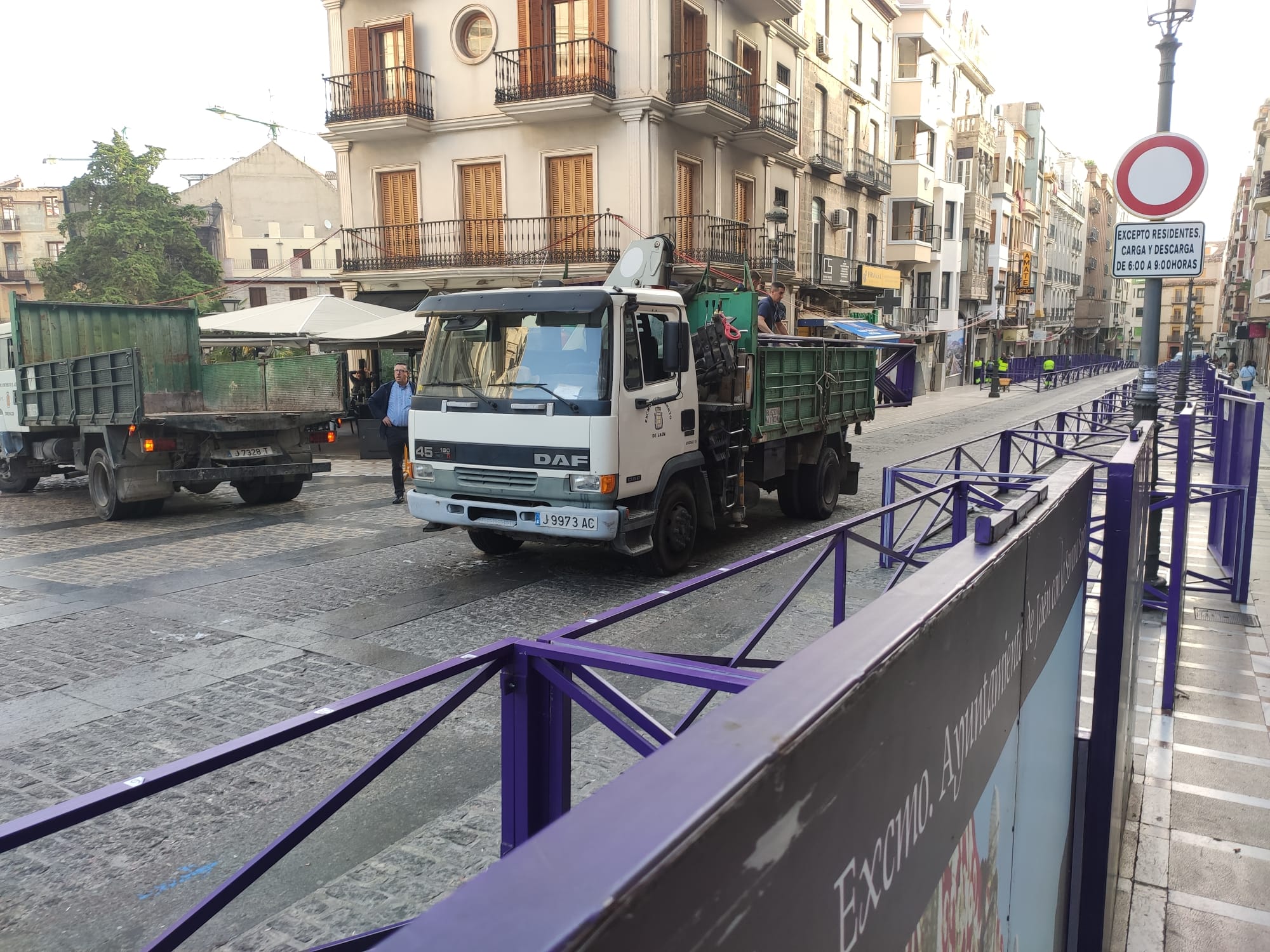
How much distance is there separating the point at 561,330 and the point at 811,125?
25.5 meters

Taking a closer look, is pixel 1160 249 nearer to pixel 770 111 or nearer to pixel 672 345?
pixel 672 345

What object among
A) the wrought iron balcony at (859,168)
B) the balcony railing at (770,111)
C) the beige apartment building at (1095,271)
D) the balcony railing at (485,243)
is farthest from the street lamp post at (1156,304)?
the beige apartment building at (1095,271)

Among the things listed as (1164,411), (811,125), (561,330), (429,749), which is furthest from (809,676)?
(811,125)

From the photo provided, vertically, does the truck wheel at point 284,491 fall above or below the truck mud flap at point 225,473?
below

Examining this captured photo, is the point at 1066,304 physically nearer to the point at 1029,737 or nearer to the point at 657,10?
the point at 657,10

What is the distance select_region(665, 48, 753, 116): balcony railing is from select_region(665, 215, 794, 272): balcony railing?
2.65 m

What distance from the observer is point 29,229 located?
63250 millimetres

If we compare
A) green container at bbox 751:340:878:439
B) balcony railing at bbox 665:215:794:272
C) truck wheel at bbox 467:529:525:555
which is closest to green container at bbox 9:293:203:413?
truck wheel at bbox 467:529:525:555

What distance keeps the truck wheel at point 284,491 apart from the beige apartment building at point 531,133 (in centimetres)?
1095

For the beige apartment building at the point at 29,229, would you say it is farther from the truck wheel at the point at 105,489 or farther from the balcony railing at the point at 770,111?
the truck wheel at the point at 105,489

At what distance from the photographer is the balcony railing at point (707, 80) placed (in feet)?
72.7

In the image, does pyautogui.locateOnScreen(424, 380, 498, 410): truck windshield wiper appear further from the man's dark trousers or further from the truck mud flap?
the truck mud flap

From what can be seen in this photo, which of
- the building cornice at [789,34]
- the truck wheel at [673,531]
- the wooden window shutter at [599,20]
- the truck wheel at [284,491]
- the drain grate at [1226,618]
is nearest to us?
the drain grate at [1226,618]

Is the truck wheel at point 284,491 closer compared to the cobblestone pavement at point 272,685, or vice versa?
the cobblestone pavement at point 272,685
